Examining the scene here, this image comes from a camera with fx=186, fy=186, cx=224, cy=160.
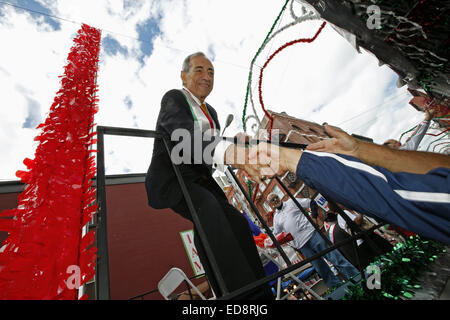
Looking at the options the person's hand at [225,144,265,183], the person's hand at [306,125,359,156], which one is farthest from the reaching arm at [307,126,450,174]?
the person's hand at [225,144,265,183]

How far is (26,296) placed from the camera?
96 centimetres

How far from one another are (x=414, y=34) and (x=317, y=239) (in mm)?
3783

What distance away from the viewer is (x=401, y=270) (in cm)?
146

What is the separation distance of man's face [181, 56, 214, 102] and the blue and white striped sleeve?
1406mm

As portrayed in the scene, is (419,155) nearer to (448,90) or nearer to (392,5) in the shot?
(392,5)

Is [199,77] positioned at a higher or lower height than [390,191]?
higher

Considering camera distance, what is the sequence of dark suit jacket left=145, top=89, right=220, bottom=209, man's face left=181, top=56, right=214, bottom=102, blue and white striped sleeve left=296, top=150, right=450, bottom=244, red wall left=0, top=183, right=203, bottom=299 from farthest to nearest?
red wall left=0, top=183, right=203, bottom=299, man's face left=181, top=56, right=214, bottom=102, dark suit jacket left=145, top=89, right=220, bottom=209, blue and white striped sleeve left=296, top=150, right=450, bottom=244

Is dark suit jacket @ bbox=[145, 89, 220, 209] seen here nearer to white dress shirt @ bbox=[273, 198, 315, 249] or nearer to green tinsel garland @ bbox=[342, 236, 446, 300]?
green tinsel garland @ bbox=[342, 236, 446, 300]

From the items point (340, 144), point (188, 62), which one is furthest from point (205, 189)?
point (188, 62)

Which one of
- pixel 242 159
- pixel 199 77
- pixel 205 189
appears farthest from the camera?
pixel 199 77

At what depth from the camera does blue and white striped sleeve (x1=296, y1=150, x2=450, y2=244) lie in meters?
0.77

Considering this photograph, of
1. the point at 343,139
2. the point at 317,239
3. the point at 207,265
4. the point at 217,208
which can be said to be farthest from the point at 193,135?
the point at 317,239

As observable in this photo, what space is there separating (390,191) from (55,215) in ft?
6.34

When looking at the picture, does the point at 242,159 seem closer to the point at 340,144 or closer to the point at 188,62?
the point at 340,144
